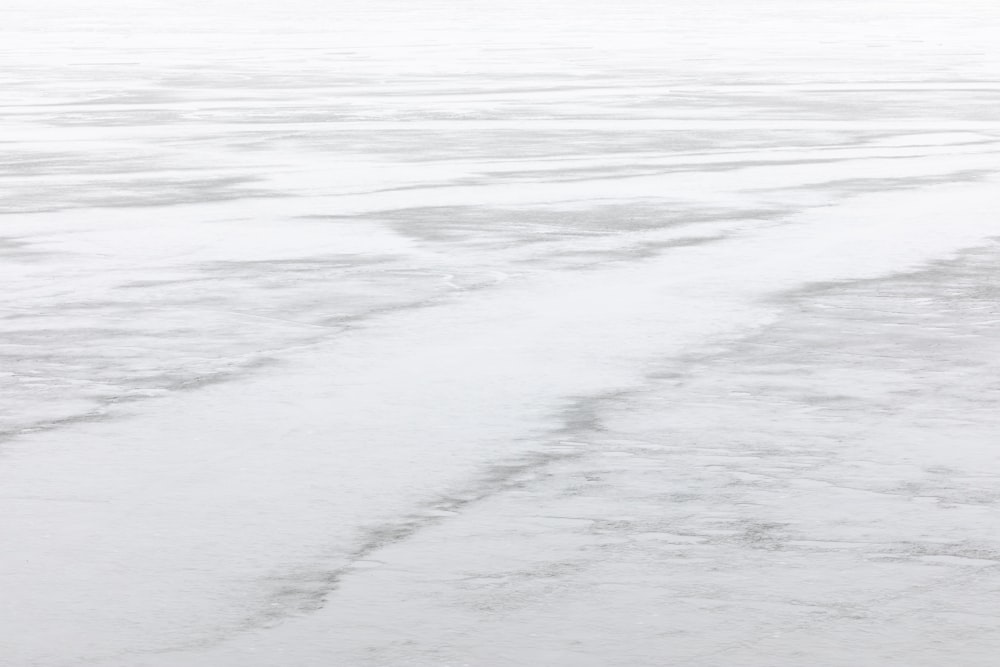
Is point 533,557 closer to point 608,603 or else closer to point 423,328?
point 608,603

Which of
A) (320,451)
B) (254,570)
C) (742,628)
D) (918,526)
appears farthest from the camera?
(320,451)

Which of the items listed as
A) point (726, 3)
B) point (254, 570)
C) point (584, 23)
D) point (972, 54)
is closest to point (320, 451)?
point (254, 570)

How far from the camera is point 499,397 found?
6324 millimetres

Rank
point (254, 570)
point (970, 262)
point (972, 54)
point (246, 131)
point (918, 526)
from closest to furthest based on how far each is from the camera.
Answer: point (254, 570) → point (918, 526) → point (970, 262) → point (246, 131) → point (972, 54)

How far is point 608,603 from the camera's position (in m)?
4.29

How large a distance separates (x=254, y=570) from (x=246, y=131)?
1148cm

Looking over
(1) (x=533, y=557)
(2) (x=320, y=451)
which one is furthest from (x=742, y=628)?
(2) (x=320, y=451)

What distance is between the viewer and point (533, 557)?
462cm

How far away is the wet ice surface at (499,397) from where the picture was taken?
4.22 m

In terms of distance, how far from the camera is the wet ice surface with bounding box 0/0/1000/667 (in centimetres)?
422

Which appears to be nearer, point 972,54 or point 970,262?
point 970,262

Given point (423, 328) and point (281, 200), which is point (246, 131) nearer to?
point (281, 200)

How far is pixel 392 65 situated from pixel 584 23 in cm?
1468

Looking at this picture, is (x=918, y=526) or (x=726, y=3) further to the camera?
(x=726, y=3)
